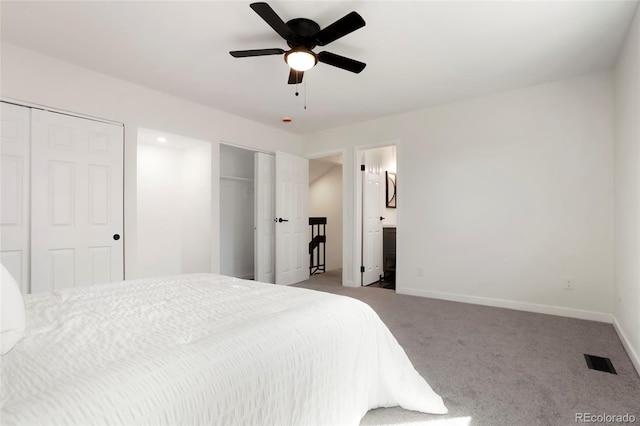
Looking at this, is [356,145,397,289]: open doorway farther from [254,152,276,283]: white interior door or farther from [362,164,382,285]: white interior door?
[254,152,276,283]: white interior door

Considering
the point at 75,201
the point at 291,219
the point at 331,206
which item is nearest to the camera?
the point at 75,201

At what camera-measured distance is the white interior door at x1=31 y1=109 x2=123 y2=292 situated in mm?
2637

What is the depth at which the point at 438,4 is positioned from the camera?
200cm

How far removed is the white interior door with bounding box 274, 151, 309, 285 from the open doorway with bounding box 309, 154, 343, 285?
35.7 inches

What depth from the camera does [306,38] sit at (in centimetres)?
216

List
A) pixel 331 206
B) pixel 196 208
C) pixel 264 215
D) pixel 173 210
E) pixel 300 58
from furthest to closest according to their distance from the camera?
pixel 331 206, pixel 264 215, pixel 173 210, pixel 196 208, pixel 300 58

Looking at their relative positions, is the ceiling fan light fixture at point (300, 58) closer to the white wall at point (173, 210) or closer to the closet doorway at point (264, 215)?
the white wall at point (173, 210)

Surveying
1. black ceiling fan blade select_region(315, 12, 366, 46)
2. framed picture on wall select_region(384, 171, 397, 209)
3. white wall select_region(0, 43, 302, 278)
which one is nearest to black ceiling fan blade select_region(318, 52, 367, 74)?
black ceiling fan blade select_region(315, 12, 366, 46)

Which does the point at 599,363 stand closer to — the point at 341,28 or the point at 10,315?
the point at 341,28

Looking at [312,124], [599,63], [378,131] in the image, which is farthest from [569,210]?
[312,124]

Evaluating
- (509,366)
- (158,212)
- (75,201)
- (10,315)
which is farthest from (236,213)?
(10,315)

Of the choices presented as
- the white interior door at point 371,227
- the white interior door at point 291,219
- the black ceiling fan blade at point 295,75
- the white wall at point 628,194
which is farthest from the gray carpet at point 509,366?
the black ceiling fan blade at point 295,75

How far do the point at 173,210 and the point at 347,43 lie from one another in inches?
129

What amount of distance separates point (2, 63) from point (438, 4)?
3.26m
